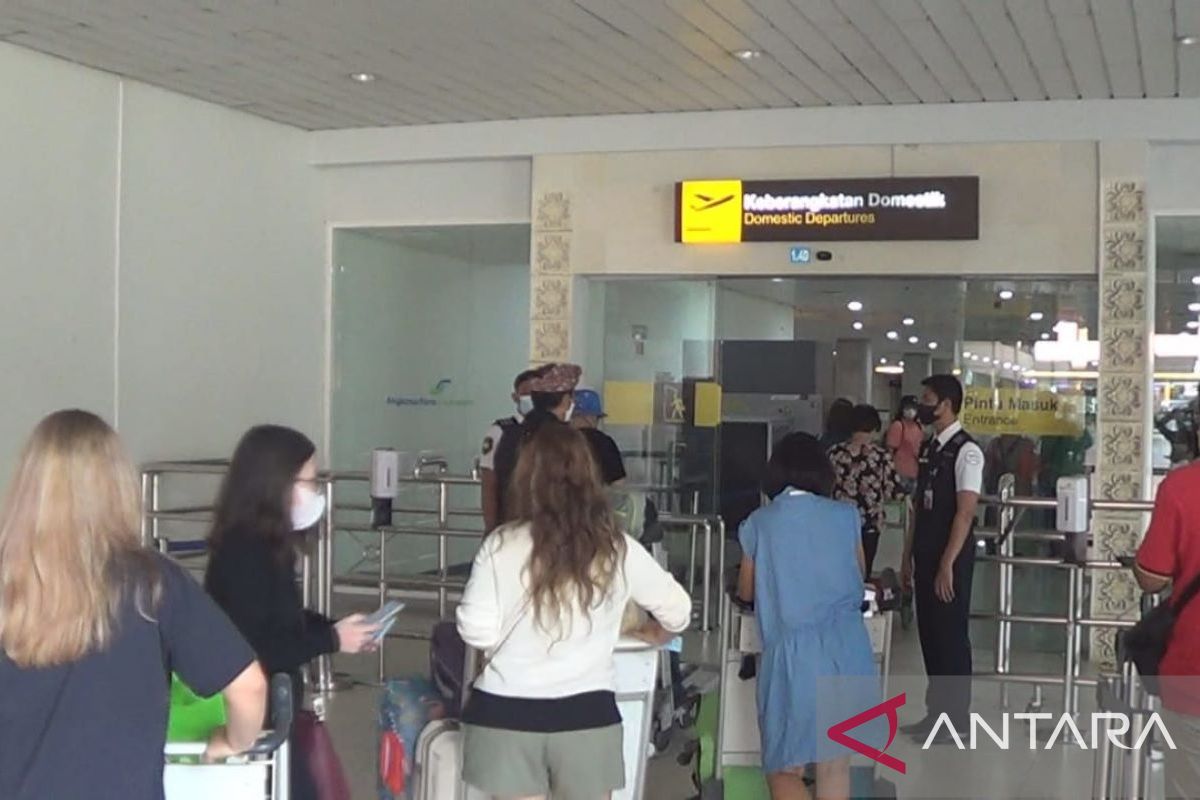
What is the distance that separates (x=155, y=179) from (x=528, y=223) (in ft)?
8.39

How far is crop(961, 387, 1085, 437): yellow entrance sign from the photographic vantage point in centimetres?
874

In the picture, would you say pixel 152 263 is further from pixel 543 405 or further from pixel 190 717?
pixel 190 717

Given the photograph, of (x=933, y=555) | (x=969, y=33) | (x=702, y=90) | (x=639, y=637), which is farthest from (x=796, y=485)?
(x=702, y=90)

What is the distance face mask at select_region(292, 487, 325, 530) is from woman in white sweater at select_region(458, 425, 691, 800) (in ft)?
1.44

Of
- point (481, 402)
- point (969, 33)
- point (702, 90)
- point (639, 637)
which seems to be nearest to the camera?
point (639, 637)

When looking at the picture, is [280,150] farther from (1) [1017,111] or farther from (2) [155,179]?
(1) [1017,111]

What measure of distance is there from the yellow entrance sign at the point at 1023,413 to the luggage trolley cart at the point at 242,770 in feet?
21.4

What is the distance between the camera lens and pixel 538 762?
3422 millimetres

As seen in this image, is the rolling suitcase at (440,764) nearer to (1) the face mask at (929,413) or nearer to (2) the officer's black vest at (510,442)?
(2) the officer's black vest at (510,442)

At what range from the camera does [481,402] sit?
10438 millimetres

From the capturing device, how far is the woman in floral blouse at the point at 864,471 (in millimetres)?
7551

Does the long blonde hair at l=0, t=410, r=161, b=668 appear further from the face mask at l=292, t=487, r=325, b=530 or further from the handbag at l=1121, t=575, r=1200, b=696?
the handbag at l=1121, t=575, r=1200, b=696

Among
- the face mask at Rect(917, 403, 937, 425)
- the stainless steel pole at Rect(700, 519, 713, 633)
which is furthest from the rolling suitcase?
the stainless steel pole at Rect(700, 519, 713, 633)

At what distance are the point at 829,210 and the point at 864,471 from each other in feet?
6.83
